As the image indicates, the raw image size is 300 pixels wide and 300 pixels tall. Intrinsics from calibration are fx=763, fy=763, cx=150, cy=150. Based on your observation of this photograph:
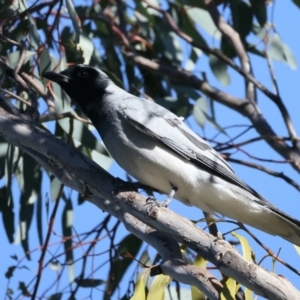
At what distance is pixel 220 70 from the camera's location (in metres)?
4.98

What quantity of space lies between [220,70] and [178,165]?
1845 mm

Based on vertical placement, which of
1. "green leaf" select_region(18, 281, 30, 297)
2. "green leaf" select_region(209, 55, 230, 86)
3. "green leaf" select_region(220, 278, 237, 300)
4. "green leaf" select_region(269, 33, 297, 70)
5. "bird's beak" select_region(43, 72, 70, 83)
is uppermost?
"green leaf" select_region(269, 33, 297, 70)

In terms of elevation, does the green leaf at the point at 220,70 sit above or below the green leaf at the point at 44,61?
above

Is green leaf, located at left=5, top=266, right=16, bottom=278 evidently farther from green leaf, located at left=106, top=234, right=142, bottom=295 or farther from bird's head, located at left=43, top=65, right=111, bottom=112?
bird's head, located at left=43, top=65, right=111, bottom=112

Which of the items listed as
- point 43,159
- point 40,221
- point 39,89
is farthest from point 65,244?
point 43,159

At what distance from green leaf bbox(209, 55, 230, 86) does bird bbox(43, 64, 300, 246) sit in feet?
4.92

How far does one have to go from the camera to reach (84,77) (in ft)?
12.2

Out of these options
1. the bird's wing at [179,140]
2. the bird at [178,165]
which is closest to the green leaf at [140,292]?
the bird at [178,165]

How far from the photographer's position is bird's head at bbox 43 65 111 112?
144 inches

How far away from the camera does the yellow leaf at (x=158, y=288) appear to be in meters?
2.60

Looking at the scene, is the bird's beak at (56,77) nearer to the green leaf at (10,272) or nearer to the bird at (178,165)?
the bird at (178,165)

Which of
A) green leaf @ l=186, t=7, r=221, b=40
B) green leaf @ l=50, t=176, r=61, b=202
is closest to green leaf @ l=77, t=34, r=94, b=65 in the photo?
green leaf @ l=50, t=176, r=61, b=202

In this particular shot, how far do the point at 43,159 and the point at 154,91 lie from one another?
2.09 metres

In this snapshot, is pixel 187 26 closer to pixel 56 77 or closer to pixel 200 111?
pixel 200 111
